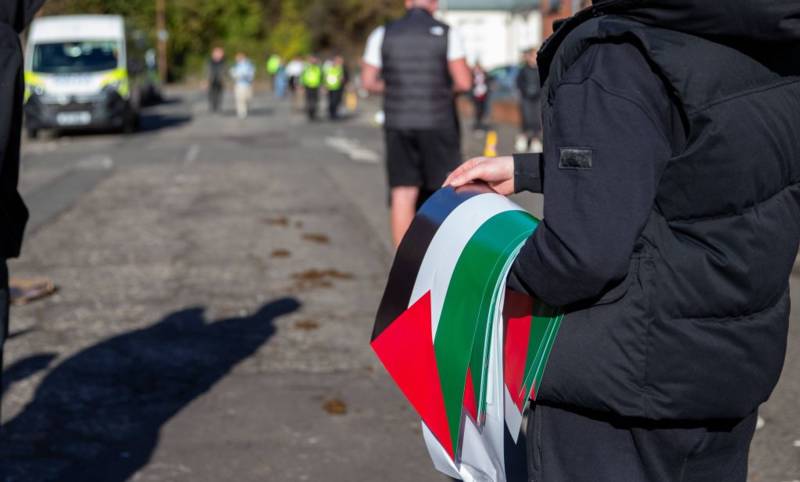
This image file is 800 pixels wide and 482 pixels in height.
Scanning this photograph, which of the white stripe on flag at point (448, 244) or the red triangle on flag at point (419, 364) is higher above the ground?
the white stripe on flag at point (448, 244)

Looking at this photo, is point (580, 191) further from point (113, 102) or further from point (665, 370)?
point (113, 102)

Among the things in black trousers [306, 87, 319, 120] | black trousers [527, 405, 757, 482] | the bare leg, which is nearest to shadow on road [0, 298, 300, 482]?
the bare leg

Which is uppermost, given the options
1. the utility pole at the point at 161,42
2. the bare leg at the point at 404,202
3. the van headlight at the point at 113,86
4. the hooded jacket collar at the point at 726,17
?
the hooded jacket collar at the point at 726,17

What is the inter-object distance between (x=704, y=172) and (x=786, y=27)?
298 mm

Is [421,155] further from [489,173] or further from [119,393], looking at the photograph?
[489,173]

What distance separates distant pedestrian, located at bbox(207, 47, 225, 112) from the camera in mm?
31219

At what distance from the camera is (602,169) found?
2.03m

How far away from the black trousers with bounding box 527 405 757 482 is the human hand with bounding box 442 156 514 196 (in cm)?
51

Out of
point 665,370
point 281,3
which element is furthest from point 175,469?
point 281,3

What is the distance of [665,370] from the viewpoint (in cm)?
214

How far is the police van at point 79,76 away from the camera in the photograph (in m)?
22.9

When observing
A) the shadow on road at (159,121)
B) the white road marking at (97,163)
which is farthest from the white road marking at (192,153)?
the shadow on road at (159,121)

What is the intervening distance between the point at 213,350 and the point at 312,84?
2454cm

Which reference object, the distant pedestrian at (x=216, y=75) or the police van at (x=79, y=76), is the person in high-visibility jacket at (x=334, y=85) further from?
the police van at (x=79, y=76)
